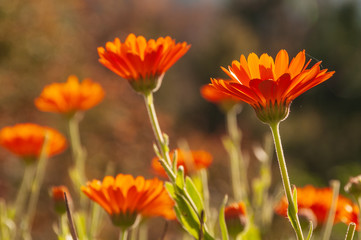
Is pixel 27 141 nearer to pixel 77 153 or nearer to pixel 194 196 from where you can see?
pixel 77 153

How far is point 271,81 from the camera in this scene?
449 mm

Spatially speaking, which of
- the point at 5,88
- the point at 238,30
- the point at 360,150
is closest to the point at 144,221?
the point at 5,88

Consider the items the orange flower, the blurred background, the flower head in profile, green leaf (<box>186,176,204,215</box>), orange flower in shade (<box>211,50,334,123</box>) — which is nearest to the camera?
orange flower in shade (<box>211,50,334,123</box>)

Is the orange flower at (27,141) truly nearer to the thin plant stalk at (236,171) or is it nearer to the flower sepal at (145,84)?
the thin plant stalk at (236,171)

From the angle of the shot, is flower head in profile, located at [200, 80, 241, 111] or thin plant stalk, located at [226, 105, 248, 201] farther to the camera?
flower head in profile, located at [200, 80, 241, 111]

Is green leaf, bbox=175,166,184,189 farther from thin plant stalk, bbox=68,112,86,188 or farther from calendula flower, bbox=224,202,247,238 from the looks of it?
thin plant stalk, bbox=68,112,86,188

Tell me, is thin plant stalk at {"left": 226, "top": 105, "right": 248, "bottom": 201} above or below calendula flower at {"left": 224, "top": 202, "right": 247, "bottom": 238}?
above

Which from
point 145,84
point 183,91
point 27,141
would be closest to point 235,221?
point 145,84

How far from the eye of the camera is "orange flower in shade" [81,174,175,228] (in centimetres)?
59

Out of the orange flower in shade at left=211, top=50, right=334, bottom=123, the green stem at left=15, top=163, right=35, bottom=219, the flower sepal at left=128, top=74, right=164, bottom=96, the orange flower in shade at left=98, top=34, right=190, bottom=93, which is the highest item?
the orange flower in shade at left=98, top=34, right=190, bottom=93

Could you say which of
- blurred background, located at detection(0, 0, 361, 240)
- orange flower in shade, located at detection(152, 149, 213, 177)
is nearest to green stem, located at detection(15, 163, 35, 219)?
orange flower in shade, located at detection(152, 149, 213, 177)

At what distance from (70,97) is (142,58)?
52cm

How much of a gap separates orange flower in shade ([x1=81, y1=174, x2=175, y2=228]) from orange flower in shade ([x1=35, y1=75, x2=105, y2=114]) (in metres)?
0.49

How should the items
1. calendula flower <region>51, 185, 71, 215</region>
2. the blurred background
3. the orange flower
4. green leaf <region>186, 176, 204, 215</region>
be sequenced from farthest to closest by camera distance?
1. the blurred background
2. the orange flower
3. calendula flower <region>51, 185, 71, 215</region>
4. green leaf <region>186, 176, 204, 215</region>
